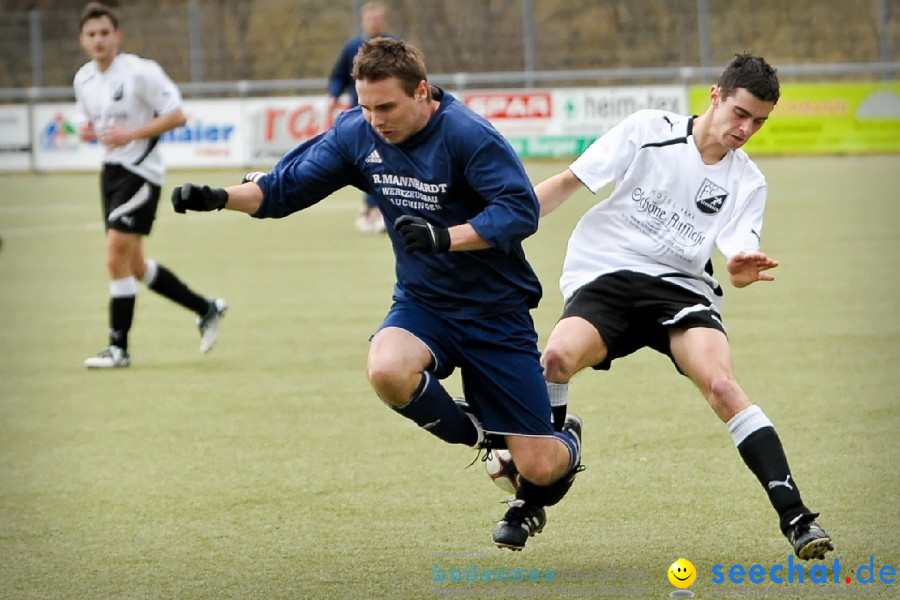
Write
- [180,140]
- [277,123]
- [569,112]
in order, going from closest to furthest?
[569,112] → [277,123] → [180,140]

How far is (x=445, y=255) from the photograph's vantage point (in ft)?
15.8

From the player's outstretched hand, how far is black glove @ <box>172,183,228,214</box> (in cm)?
161

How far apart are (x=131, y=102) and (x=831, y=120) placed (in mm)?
14125

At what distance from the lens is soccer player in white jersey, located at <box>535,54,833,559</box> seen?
498cm

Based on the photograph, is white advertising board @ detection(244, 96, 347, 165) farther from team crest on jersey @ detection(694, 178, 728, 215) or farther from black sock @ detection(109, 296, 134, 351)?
team crest on jersey @ detection(694, 178, 728, 215)

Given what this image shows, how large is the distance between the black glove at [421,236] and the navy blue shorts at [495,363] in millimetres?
469

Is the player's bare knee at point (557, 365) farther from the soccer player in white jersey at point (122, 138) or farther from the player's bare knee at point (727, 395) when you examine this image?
the soccer player in white jersey at point (122, 138)

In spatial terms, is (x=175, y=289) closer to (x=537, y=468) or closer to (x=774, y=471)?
(x=537, y=468)

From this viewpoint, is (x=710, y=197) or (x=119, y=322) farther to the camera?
(x=119, y=322)

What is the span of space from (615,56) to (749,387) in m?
19.4

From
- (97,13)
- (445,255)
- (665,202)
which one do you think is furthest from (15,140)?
(445,255)

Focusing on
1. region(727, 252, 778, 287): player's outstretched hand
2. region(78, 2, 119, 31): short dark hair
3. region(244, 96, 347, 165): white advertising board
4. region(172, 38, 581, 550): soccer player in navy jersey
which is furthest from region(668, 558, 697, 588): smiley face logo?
region(244, 96, 347, 165): white advertising board

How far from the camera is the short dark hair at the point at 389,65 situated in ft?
14.9

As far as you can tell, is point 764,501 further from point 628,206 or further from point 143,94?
point 143,94
